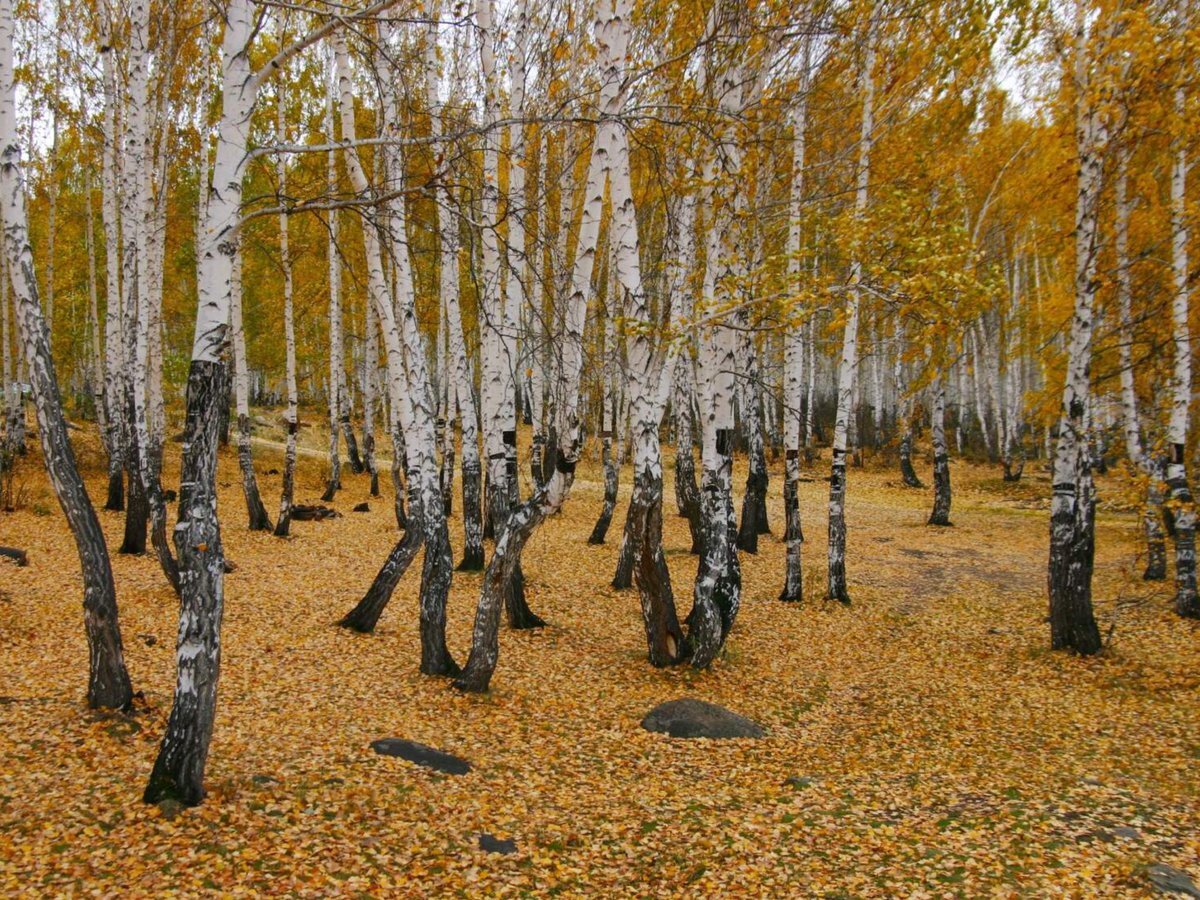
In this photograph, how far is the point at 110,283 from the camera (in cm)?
1216

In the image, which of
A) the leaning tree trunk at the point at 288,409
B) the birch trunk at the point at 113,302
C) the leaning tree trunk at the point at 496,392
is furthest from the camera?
the leaning tree trunk at the point at 288,409

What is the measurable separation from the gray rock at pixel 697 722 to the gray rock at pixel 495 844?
2356 millimetres

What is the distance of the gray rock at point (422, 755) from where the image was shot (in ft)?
19.1

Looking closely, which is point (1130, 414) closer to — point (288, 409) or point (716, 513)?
point (716, 513)

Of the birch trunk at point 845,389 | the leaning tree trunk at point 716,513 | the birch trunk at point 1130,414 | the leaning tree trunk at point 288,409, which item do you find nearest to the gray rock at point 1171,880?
the leaning tree trunk at point 716,513

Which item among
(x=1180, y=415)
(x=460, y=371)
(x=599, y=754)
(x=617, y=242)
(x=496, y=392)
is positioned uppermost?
(x=617, y=242)

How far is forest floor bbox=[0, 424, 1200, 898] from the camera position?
14.9 feet

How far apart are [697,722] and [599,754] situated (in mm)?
1076

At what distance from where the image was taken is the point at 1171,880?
4602 mm

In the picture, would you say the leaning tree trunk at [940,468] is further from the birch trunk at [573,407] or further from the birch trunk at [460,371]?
the birch trunk at [573,407]

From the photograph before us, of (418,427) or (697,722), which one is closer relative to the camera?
(697,722)

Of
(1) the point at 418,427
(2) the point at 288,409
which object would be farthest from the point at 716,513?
(2) the point at 288,409

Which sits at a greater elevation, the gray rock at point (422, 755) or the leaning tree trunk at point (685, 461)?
the leaning tree trunk at point (685, 461)

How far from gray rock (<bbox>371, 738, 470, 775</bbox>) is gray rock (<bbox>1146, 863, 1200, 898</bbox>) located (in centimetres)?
463
